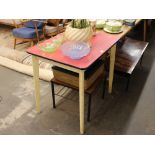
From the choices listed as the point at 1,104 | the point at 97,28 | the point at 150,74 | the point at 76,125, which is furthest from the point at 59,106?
the point at 150,74

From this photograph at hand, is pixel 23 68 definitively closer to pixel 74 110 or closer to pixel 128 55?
pixel 74 110

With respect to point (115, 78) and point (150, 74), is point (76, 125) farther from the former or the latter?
point (150, 74)

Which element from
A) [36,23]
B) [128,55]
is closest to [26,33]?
[36,23]

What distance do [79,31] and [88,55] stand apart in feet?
0.76

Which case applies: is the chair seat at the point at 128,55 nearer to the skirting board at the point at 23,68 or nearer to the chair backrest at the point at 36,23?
the skirting board at the point at 23,68

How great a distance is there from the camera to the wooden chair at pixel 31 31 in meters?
3.14

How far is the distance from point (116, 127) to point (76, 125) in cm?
36

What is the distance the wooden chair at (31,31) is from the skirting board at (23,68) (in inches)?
18.4

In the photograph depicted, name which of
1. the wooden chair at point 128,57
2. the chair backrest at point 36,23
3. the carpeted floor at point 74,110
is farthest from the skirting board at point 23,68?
the wooden chair at point 128,57

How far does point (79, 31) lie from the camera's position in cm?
168

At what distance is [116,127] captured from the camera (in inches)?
73.6

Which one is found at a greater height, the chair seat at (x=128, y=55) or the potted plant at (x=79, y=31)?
the potted plant at (x=79, y=31)

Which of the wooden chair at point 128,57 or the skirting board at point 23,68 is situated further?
the skirting board at point 23,68

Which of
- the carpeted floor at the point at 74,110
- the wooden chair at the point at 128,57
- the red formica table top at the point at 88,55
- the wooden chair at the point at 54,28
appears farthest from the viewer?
the wooden chair at the point at 54,28
